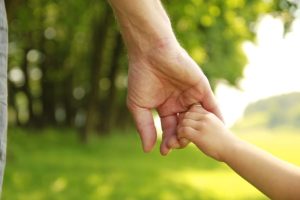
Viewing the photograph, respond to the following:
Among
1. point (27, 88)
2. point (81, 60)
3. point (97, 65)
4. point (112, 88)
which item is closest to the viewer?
point (97, 65)

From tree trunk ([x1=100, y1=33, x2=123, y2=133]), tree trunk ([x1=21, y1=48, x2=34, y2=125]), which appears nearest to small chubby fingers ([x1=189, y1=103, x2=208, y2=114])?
tree trunk ([x1=100, y1=33, x2=123, y2=133])

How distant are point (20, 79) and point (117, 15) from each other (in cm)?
2839

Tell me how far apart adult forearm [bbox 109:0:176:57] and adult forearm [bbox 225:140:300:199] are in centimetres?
57

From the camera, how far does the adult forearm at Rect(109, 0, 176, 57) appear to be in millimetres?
2775

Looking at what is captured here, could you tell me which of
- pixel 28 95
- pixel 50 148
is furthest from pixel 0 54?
pixel 28 95

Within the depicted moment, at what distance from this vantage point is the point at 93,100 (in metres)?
20.7

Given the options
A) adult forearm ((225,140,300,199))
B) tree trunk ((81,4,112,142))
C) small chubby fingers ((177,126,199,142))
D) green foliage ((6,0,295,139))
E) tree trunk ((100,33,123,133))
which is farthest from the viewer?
tree trunk ((100,33,123,133))

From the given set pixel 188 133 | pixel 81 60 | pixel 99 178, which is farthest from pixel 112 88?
pixel 188 133

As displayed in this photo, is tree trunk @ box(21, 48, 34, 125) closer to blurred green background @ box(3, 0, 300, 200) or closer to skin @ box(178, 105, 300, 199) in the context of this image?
blurred green background @ box(3, 0, 300, 200)

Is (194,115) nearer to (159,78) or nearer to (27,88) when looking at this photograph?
(159,78)

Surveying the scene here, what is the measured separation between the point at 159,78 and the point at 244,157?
1.68 feet

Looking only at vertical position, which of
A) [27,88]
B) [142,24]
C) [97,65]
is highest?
[142,24]

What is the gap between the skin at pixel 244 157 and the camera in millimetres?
2604

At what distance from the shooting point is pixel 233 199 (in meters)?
12.2
